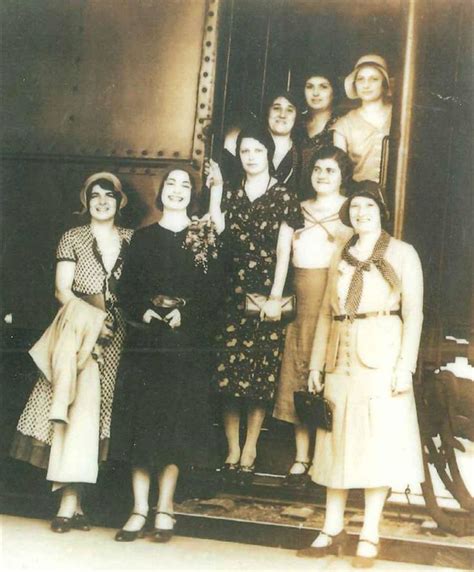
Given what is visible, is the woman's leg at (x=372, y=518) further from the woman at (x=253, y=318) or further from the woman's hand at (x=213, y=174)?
the woman's hand at (x=213, y=174)

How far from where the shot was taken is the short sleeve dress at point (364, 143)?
13.9 feet

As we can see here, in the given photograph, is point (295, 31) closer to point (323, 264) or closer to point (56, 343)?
point (323, 264)

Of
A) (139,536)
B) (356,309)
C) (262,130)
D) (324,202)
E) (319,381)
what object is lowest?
(139,536)

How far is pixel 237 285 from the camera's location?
14.1 feet

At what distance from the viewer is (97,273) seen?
4496mm

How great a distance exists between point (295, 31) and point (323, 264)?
1277mm

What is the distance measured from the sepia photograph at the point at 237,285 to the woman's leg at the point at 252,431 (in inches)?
0.5

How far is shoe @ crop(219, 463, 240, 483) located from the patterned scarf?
1.04 meters

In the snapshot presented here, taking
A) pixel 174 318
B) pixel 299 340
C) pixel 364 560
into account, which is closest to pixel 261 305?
pixel 299 340

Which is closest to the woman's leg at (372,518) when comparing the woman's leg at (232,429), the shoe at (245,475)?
the shoe at (245,475)

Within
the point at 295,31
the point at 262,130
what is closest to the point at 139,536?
the point at 262,130

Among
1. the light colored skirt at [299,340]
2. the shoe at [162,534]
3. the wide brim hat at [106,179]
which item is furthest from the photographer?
the wide brim hat at [106,179]

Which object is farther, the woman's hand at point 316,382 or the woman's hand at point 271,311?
the woman's hand at point 271,311

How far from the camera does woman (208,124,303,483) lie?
427cm
